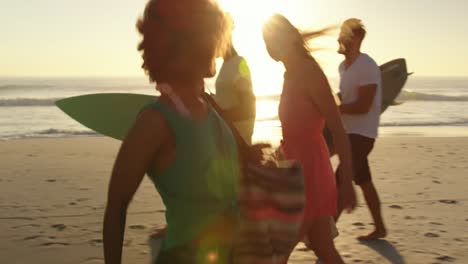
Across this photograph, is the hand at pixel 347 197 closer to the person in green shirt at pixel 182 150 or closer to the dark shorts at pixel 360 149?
the person in green shirt at pixel 182 150

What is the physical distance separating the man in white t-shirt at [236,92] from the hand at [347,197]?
126 centimetres

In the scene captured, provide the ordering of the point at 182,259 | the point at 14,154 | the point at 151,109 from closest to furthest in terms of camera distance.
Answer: the point at 151,109, the point at 182,259, the point at 14,154

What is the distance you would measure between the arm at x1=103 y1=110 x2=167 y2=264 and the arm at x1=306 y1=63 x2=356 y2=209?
5.42 feet

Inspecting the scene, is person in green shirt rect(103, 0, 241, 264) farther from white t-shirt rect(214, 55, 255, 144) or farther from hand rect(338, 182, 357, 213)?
white t-shirt rect(214, 55, 255, 144)

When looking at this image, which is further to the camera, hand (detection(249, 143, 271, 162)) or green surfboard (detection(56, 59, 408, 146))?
A: green surfboard (detection(56, 59, 408, 146))

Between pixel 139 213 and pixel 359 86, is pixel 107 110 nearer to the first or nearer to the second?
pixel 359 86

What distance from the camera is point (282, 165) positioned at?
186 cm

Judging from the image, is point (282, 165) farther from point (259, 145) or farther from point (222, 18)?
point (222, 18)

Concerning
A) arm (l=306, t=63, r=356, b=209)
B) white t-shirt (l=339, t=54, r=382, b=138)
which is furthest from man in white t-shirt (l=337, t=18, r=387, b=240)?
arm (l=306, t=63, r=356, b=209)

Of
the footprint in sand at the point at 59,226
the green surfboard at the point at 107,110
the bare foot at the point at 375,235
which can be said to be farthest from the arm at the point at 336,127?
the footprint in sand at the point at 59,226

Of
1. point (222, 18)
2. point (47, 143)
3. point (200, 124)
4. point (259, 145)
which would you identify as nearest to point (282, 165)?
point (259, 145)

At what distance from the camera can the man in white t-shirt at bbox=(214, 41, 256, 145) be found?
14.0ft

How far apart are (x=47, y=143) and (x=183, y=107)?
12793 mm

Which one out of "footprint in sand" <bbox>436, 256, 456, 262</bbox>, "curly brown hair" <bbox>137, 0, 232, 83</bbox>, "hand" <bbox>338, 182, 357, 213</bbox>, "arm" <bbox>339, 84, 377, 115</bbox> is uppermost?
"curly brown hair" <bbox>137, 0, 232, 83</bbox>
